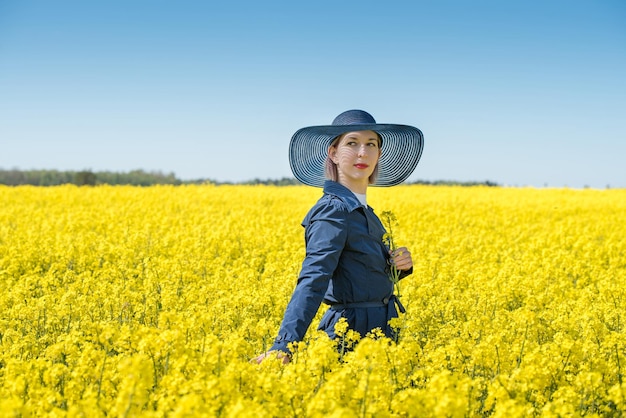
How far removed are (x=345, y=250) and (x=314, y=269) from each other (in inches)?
14.0

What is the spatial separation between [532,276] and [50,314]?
20.8 feet

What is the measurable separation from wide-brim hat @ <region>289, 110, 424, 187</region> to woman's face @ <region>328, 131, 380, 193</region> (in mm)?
64

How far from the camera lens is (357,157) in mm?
4125

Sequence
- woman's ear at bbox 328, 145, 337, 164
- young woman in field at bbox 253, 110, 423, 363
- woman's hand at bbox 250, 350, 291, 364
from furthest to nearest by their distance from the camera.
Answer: woman's ear at bbox 328, 145, 337, 164 < young woman in field at bbox 253, 110, 423, 363 < woman's hand at bbox 250, 350, 291, 364

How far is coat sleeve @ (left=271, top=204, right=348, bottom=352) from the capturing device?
3.52 meters

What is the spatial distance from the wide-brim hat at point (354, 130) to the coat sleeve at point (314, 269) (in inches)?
25.4

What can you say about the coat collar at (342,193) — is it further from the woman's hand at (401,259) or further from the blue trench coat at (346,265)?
the woman's hand at (401,259)

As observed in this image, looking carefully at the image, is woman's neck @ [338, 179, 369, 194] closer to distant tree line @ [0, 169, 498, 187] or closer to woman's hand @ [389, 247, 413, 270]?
woman's hand @ [389, 247, 413, 270]

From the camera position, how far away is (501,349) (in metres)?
4.07

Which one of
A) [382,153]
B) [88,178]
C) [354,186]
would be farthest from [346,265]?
[88,178]

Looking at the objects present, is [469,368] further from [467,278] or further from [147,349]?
[467,278]

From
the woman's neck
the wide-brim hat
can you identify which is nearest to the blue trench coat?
the woman's neck

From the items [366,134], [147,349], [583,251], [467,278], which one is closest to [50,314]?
[147,349]

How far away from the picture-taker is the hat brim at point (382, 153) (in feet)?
14.5
